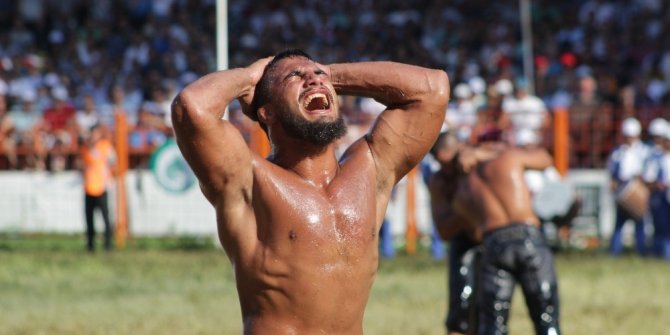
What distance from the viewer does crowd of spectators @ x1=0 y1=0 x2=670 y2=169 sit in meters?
17.5

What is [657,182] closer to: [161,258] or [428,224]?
[428,224]

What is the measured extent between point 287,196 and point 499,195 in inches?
161

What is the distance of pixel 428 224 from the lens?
663 inches

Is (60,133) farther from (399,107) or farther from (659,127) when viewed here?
(399,107)

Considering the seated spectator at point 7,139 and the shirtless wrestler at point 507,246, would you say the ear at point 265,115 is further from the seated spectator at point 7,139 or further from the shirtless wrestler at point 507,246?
the seated spectator at point 7,139

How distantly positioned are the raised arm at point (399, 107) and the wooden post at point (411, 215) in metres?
11.7

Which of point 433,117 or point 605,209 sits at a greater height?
point 433,117

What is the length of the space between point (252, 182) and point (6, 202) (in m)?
13.7

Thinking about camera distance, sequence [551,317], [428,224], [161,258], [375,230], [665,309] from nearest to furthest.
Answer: [375,230] < [551,317] < [665,309] < [161,258] < [428,224]

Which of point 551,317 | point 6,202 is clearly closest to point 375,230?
point 551,317

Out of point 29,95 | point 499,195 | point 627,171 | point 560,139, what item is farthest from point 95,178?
point 499,195

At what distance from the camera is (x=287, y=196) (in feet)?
14.5

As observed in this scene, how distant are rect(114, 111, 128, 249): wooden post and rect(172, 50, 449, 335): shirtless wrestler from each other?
12.8m

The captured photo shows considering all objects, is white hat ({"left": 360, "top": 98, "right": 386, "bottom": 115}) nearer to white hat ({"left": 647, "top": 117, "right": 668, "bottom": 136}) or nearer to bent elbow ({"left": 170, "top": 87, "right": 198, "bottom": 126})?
white hat ({"left": 647, "top": 117, "right": 668, "bottom": 136})
